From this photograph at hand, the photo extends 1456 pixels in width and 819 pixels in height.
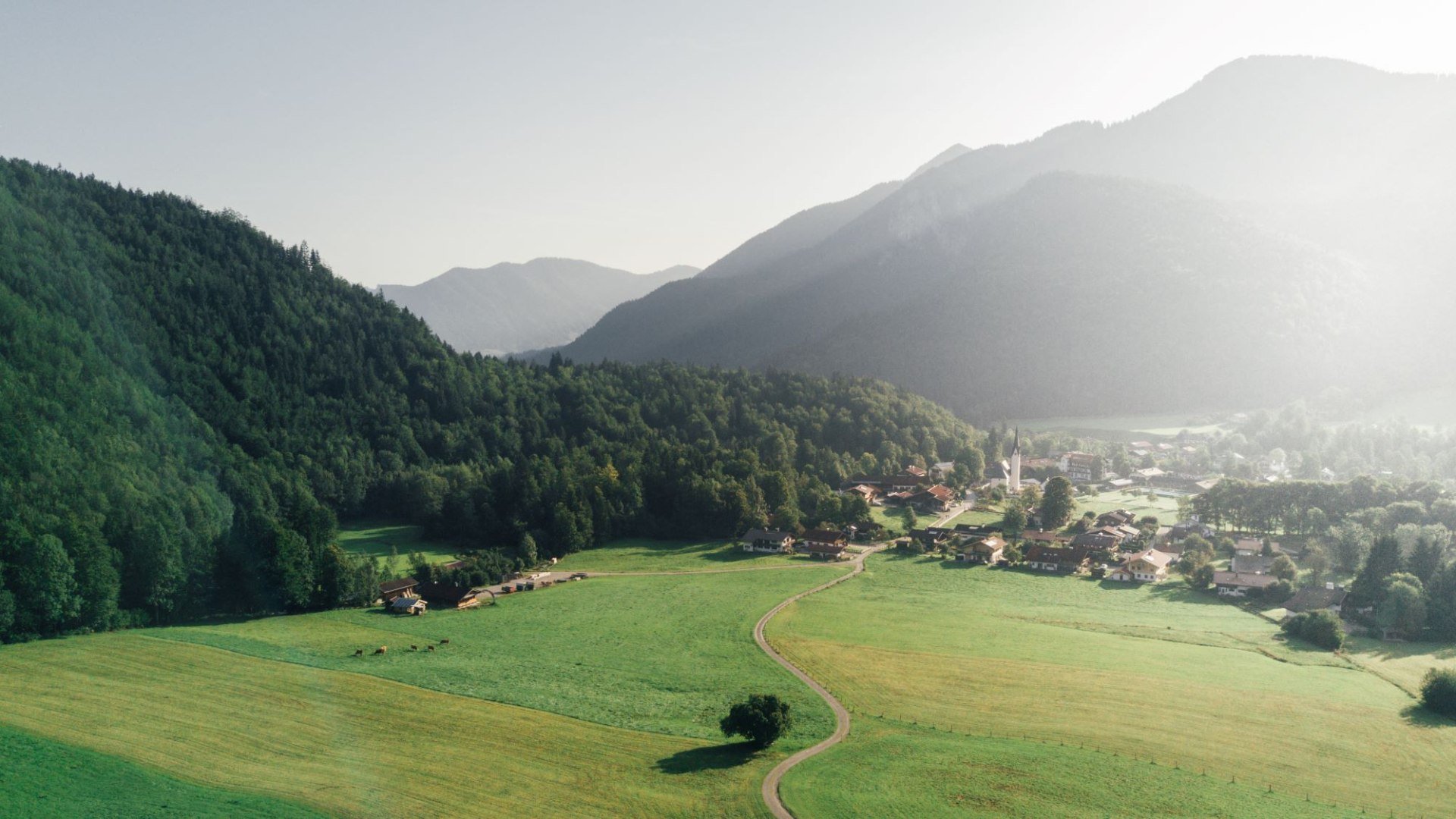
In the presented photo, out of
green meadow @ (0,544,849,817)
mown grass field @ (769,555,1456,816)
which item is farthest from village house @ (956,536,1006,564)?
green meadow @ (0,544,849,817)

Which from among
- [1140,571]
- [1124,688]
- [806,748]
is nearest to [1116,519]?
[1140,571]

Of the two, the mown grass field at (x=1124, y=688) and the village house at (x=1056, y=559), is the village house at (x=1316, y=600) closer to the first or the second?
the mown grass field at (x=1124, y=688)

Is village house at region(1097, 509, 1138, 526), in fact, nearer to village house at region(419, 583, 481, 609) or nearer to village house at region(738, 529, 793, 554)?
village house at region(738, 529, 793, 554)

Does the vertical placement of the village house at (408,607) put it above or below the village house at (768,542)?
below

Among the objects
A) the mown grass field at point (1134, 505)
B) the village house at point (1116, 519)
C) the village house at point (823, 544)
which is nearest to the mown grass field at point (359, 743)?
the village house at point (823, 544)

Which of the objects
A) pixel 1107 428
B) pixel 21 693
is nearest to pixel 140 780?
pixel 21 693

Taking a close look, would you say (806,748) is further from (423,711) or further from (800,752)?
(423,711)
